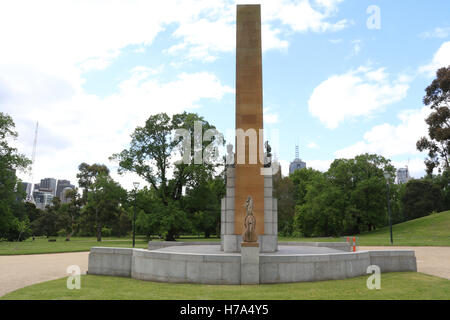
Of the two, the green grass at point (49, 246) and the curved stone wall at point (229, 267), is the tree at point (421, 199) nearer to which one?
the green grass at point (49, 246)

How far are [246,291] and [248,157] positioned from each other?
29.8 feet

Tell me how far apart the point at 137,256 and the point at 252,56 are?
1257cm

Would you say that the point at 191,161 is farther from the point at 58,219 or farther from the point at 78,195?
the point at 58,219

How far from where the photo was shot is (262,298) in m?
10.3

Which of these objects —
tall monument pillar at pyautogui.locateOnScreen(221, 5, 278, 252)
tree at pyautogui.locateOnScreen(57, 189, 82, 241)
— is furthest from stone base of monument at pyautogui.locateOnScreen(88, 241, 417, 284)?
tree at pyautogui.locateOnScreen(57, 189, 82, 241)

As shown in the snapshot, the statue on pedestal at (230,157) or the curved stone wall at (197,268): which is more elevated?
the statue on pedestal at (230,157)

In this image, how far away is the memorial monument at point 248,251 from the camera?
12.9 meters

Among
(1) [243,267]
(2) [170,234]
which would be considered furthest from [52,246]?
(1) [243,267]

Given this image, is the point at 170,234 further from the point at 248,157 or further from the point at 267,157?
the point at 248,157

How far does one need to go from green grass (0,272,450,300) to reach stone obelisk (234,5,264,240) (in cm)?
629

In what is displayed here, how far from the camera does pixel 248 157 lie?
19.2 meters

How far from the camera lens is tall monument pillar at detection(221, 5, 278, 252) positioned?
60.0 feet

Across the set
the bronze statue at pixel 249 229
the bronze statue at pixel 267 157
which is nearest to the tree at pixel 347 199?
the bronze statue at pixel 267 157
